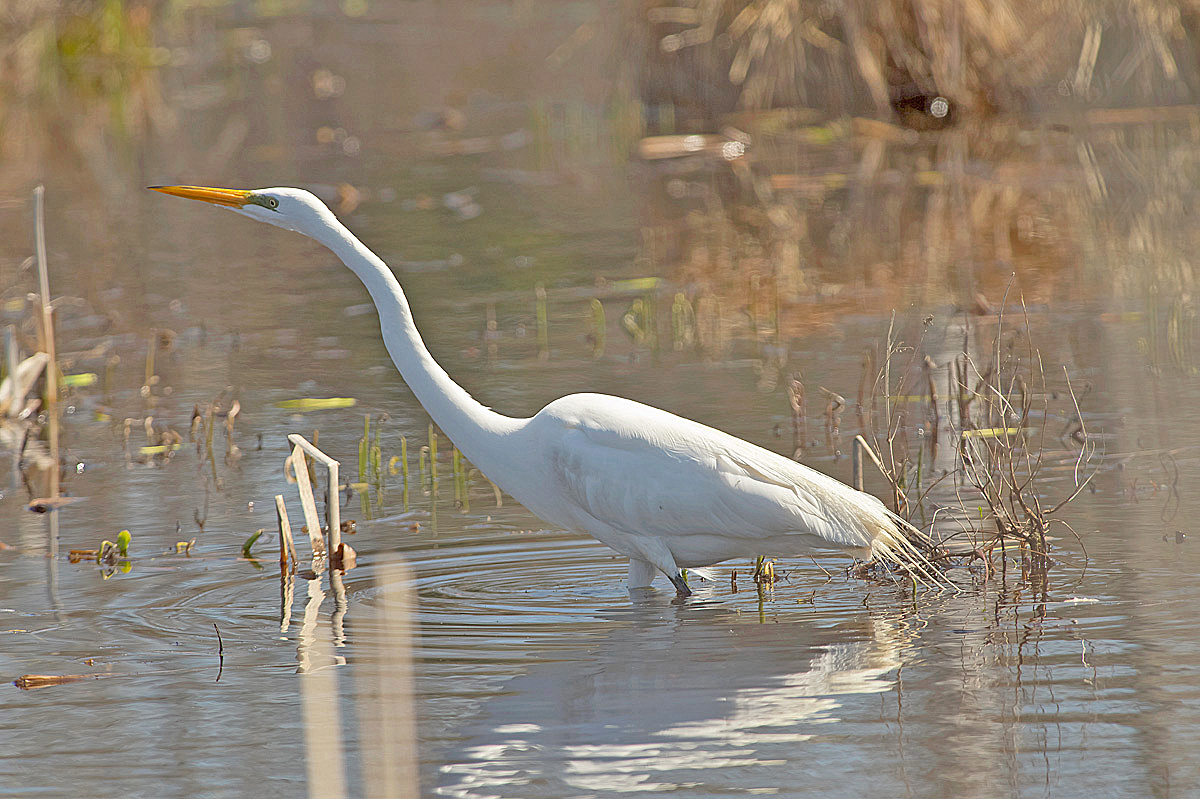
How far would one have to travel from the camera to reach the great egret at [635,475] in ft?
18.9

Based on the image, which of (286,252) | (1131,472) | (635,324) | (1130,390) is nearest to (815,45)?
(286,252)

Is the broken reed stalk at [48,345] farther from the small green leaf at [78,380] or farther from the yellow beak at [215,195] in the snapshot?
the yellow beak at [215,195]

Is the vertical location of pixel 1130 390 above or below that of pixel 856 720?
above

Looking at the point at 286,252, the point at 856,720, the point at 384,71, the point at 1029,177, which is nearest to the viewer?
the point at 856,720

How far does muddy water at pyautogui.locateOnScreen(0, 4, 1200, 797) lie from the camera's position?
4727 mm

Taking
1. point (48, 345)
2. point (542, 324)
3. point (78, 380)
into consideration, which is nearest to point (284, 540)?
point (48, 345)

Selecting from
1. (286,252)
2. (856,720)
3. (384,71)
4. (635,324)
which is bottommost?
(856,720)

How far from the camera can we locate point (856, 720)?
15.7 feet

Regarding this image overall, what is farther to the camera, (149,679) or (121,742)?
(149,679)

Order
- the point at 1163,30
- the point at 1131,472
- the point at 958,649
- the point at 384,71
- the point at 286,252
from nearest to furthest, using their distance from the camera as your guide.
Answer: the point at 958,649
the point at 1131,472
the point at 286,252
the point at 1163,30
the point at 384,71

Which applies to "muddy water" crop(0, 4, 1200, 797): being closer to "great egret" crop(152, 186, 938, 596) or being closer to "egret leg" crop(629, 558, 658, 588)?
"egret leg" crop(629, 558, 658, 588)

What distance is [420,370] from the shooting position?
6031mm

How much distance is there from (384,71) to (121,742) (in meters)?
20.4

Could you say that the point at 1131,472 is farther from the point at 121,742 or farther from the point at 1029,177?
the point at 1029,177
